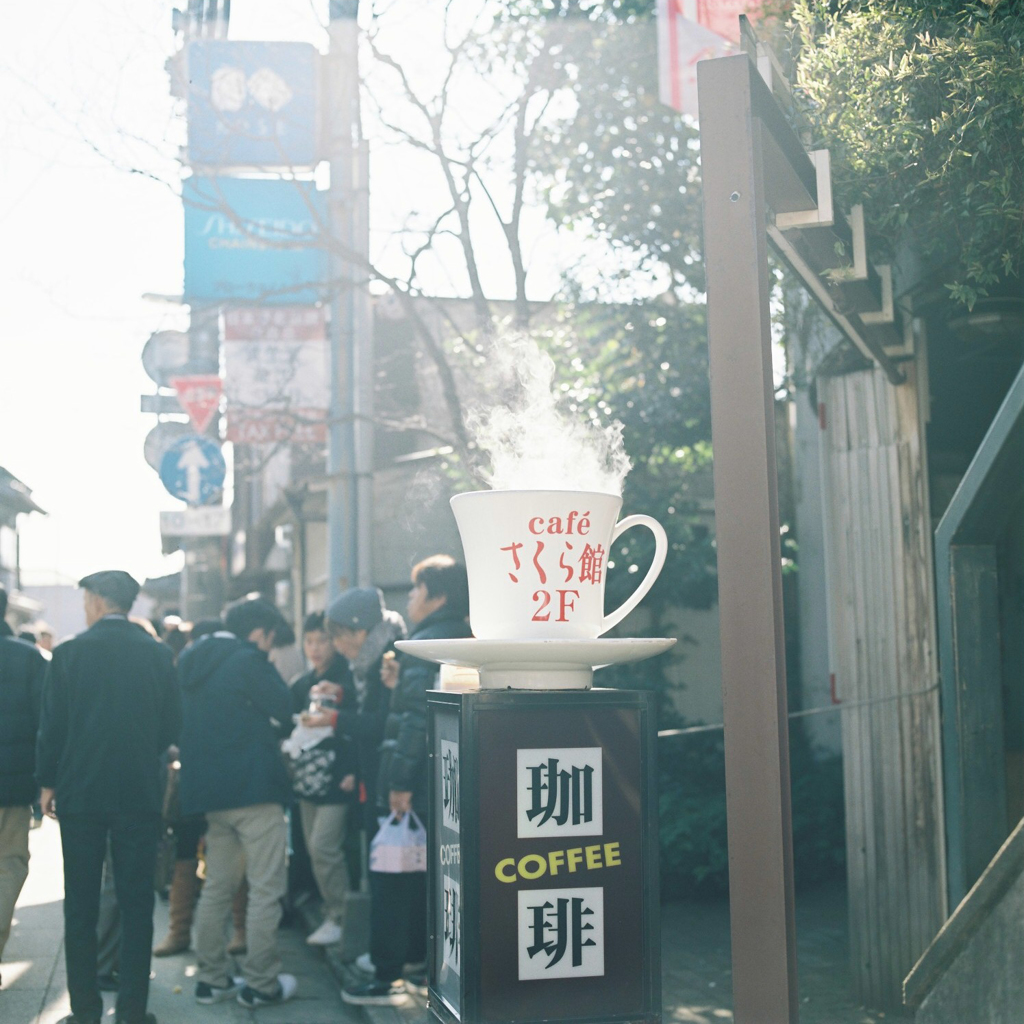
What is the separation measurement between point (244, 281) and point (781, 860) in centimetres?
797

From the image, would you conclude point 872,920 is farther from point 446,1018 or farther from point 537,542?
point 537,542

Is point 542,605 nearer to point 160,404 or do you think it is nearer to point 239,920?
point 239,920

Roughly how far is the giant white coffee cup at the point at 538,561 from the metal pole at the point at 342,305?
5.88 meters

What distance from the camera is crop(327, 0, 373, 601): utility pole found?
875cm

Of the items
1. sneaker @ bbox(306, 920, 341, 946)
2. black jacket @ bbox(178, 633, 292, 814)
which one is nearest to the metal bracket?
black jacket @ bbox(178, 633, 292, 814)

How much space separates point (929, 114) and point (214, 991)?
5.27 metres

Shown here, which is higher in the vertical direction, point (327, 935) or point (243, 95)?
point (243, 95)

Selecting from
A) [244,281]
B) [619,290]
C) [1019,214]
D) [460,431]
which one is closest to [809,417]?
[619,290]

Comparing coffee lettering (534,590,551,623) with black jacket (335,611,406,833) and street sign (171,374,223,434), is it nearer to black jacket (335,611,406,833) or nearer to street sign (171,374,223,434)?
black jacket (335,611,406,833)

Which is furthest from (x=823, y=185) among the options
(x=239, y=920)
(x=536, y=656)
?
(x=239, y=920)

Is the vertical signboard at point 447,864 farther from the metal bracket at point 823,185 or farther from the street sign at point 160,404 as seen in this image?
the street sign at point 160,404

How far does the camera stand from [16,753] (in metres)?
6.38

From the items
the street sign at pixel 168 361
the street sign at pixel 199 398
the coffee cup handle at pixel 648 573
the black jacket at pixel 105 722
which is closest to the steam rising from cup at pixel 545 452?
the coffee cup handle at pixel 648 573

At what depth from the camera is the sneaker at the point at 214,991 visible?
6324 mm
